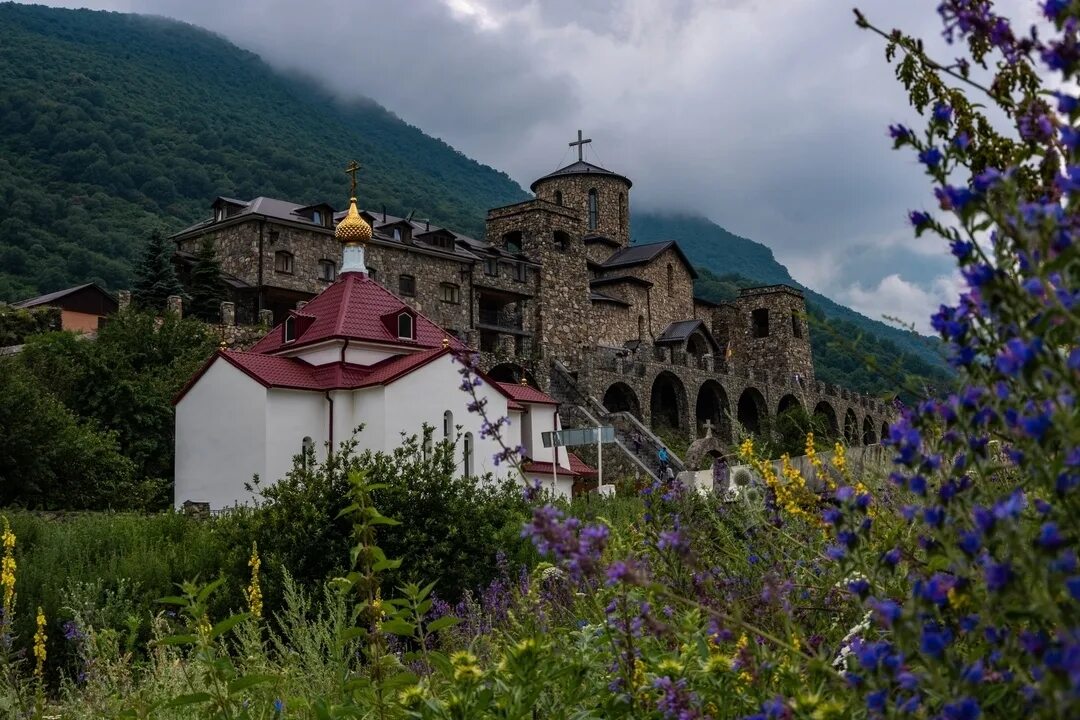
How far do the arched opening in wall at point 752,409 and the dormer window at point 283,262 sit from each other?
21904mm

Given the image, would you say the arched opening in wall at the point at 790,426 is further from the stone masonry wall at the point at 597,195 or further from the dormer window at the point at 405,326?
the stone masonry wall at the point at 597,195

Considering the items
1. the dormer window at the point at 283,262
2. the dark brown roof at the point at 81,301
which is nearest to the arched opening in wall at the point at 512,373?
the dormer window at the point at 283,262

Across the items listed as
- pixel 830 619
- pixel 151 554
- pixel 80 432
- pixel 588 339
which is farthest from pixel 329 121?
pixel 830 619

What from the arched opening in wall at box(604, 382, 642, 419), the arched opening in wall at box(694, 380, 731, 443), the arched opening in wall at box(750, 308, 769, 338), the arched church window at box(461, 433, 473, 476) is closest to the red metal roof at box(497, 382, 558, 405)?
the arched church window at box(461, 433, 473, 476)

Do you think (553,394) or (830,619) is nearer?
(830,619)

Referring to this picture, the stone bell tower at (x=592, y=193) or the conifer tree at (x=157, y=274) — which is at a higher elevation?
the stone bell tower at (x=592, y=193)

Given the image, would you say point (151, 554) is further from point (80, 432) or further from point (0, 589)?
point (80, 432)

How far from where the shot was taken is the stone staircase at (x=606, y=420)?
113 ft

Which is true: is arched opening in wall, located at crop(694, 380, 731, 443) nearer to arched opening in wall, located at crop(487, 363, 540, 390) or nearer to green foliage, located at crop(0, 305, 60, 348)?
arched opening in wall, located at crop(487, 363, 540, 390)

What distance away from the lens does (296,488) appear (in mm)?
11977

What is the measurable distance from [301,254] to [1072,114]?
132 ft

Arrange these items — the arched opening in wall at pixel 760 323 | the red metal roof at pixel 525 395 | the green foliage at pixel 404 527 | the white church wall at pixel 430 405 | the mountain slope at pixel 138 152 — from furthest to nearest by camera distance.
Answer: the mountain slope at pixel 138 152
the arched opening in wall at pixel 760 323
the red metal roof at pixel 525 395
the white church wall at pixel 430 405
the green foliage at pixel 404 527

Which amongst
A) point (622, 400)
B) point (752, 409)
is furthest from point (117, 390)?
point (752, 409)

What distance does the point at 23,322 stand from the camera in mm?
32438
